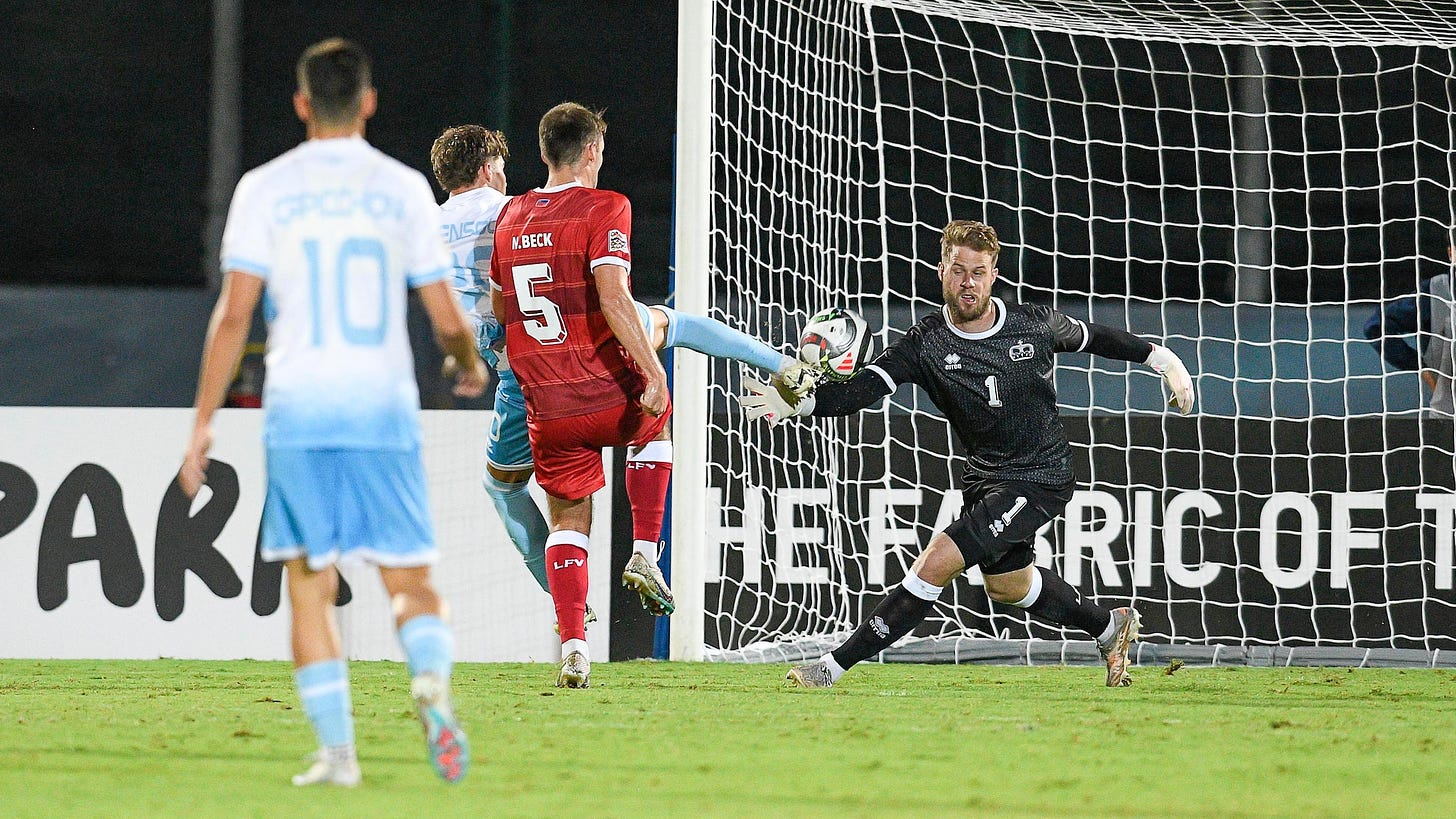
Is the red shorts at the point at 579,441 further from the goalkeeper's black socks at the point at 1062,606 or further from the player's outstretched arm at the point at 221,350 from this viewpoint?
the player's outstretched arm at the point at 221,350

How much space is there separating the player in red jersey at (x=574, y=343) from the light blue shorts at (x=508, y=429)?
38 centimetres

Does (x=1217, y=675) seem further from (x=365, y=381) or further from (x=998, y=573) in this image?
(x=365, y=381)

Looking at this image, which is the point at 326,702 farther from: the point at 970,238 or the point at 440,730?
the point at 970,238

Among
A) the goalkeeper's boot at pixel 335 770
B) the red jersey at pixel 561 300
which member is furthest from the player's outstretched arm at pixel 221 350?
the red jersey at pixel 561 300

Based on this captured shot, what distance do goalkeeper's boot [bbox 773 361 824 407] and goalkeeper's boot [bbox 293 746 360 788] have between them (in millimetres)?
2665

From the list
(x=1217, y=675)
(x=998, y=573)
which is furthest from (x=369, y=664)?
(x=1217, y=675)

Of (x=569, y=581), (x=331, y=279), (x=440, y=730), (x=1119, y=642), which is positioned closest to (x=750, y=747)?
(x=440, y=730)

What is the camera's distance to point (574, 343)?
18.3 ft

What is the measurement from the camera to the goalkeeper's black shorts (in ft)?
18.7

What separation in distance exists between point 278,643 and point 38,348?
6412 mm

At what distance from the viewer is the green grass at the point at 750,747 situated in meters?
3.22

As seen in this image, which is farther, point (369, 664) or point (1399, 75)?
point (1399, 75)

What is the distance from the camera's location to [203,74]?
544 inches

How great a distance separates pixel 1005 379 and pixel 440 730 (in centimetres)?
307
